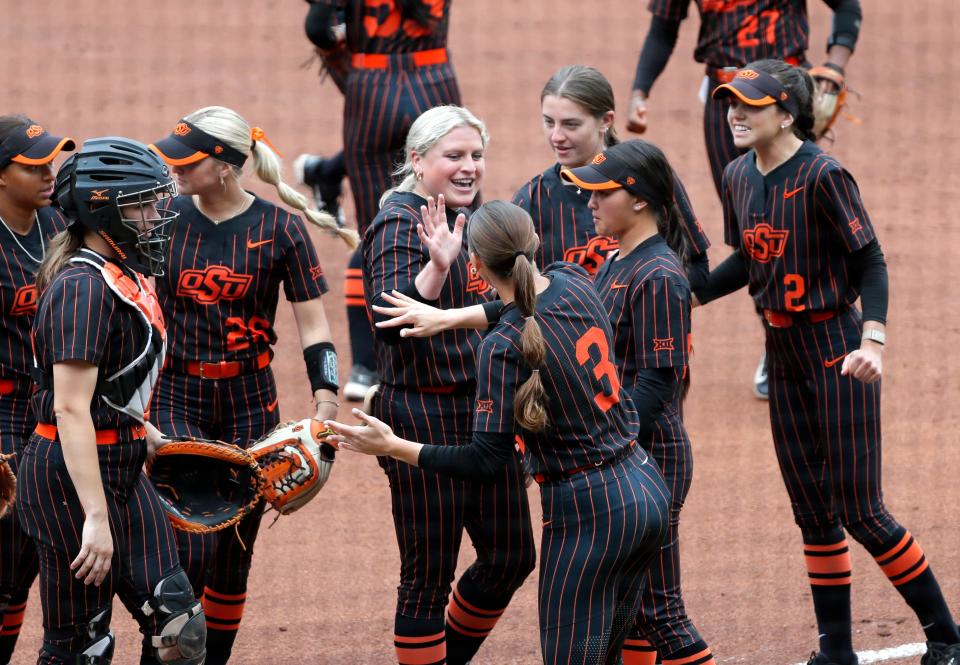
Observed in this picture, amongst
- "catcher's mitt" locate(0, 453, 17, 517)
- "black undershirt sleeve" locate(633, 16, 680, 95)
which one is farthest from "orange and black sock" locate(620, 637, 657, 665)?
"black undershirt sleeve" locate(633, 16, 680, 95)

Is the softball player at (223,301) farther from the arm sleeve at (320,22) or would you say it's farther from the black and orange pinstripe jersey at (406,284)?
the arm sleeve at (320,22)

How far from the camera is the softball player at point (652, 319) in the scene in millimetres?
4031

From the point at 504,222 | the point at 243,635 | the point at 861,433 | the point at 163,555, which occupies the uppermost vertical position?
the point at 504,222

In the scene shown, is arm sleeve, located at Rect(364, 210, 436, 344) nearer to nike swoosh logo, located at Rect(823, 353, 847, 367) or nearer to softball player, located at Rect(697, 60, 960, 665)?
softball player, located at Rect(697, 60, 960, 665)

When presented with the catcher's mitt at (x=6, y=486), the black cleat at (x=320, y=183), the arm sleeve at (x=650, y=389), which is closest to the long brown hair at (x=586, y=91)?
the arm sleeve at (x=650, y=389)

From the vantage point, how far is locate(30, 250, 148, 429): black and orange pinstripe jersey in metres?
3.58

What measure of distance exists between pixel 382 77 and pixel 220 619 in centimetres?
366

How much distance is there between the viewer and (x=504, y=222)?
3.56 m

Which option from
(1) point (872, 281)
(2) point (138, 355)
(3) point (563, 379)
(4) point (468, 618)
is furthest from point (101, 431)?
(1) point (872, 281)

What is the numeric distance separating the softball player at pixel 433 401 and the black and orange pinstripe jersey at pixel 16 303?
1.02 meters

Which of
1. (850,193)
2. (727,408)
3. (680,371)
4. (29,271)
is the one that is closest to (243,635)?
(29,271)

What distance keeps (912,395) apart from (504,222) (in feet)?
14.2

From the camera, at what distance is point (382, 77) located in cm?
750

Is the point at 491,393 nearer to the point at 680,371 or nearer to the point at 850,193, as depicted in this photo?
the point at 680,371
